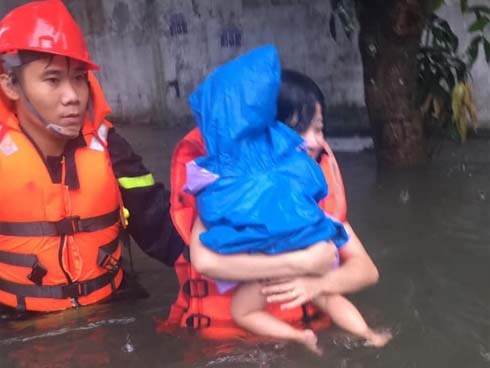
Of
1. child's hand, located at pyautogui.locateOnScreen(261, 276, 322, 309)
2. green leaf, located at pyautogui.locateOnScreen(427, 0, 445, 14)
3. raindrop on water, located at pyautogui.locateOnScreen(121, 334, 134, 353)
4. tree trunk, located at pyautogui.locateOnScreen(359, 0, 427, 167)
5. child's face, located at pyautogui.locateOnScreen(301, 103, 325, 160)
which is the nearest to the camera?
child's hand, located at pyautogui.locateOnScreen(261, 276, 322, 309)

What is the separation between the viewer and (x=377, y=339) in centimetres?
238

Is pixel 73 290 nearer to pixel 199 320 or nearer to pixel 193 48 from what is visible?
pixel 199 320

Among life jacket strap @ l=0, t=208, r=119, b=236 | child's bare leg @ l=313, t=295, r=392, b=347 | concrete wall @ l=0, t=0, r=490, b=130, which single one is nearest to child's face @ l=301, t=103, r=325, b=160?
child's bare leg @ l=313, t=295, r=392, b=347

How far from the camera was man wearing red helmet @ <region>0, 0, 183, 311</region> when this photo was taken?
8.38ft

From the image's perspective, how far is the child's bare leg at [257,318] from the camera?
2.22m

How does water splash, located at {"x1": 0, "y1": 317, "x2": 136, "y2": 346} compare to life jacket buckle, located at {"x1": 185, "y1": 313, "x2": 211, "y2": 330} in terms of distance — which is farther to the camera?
water splash, located at {"x1": 0, "y1": 317, "x2": 136, "y2": 346}

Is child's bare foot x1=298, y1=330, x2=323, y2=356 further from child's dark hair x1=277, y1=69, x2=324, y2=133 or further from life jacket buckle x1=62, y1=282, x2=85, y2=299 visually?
life jacket buckle x1=62, y1=282, x2=85, y2=299

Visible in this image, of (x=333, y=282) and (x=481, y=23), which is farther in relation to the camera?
(x=481, y=23)

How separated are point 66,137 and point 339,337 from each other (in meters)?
1.24

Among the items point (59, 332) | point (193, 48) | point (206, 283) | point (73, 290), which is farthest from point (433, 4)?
point (193, 48)

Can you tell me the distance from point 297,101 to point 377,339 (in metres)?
0.84

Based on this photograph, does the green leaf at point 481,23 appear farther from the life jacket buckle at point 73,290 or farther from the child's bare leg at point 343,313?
the life jacket buckle at point 73,290

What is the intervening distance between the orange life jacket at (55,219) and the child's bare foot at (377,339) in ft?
3.53

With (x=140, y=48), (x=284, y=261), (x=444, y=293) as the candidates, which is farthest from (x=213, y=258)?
(x=140, y=48)
